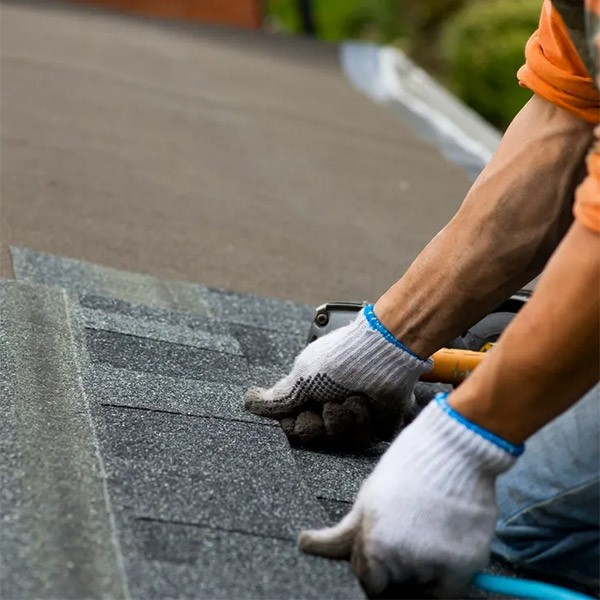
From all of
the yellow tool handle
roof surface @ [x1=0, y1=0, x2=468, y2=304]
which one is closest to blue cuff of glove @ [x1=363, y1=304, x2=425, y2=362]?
the yellow tool handle

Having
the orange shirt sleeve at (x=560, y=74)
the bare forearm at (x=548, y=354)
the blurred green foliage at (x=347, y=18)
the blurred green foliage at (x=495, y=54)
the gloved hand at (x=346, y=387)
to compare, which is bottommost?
the blurred green foliage at (x=347, y=18)

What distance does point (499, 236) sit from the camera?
2.07m

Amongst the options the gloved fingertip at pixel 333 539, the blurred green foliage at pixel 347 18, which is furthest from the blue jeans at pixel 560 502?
the blurred green foliage at pixel 347 18

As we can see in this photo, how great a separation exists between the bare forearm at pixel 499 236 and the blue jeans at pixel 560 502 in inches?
11.0

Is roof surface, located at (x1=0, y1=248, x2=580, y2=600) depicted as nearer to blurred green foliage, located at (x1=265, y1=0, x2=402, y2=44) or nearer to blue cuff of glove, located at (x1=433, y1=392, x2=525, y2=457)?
blue cuff of glove, located at (x1=433, y1=392, x2=525, y2=457)

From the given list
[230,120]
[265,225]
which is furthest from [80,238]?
[230,120]

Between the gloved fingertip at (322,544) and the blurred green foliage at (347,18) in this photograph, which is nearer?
the gloved fingertip at (322,544)

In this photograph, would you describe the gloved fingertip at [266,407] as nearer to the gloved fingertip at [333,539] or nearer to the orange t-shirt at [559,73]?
the gloved fingertip at [333,539]

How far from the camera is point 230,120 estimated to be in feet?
19.9

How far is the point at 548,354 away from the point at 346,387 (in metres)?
0.65

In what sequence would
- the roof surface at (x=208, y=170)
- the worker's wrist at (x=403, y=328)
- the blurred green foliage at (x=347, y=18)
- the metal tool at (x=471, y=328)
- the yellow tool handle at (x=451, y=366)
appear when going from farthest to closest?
1. the blurred green foliage at (x=347, y=18)
2. the roof surface at (x=208, y=170)
3. the metal tool at (x=471, y=328)
4. the yellow tool handle at (x=451, y=366)
5. the worker's wrist at (x=403, y=328)

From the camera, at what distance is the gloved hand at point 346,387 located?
7.08ft

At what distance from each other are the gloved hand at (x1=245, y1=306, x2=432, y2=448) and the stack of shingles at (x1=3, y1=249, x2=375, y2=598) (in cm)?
5

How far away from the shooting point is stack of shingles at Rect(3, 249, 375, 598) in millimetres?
1579
